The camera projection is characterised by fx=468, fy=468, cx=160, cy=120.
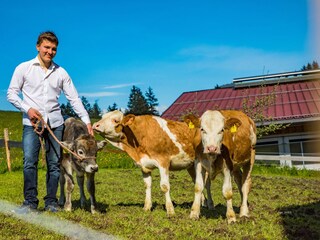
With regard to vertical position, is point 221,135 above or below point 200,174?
above

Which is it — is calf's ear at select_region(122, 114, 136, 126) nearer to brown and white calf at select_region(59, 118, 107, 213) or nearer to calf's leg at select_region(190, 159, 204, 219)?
brown and white calf at select_region(59, 118, 107, 213)

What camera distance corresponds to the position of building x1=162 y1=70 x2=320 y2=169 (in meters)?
24.8

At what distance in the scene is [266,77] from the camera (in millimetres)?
33312

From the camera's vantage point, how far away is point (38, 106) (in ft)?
22.9

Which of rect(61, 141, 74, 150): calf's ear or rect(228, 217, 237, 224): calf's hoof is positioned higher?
rect(61, 141, 74, 150): calf's ear

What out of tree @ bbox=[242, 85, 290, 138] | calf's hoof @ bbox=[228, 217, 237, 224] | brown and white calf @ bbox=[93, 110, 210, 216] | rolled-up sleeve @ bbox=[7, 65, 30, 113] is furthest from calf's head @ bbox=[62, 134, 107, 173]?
tree @ bbox=[242, 85, 290, 138]

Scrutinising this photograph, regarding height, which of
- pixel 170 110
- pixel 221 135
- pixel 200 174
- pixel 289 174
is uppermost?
pixel 170 110

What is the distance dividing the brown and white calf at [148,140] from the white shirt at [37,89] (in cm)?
138

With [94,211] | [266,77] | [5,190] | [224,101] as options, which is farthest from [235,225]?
[266,77]

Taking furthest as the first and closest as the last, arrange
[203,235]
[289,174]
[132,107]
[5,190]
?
1. [132,107]
2. [289,174]
3. [5,190]
4. [203,235]

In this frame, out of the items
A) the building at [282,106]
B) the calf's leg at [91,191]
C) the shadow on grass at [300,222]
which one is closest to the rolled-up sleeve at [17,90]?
the calf's leg at [91,191]

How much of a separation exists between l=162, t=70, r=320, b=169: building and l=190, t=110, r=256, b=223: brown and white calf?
12365mm

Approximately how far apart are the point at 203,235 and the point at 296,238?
117 centimetres

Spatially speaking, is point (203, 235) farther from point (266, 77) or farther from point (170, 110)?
point (266, 77)
